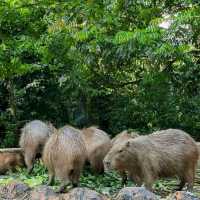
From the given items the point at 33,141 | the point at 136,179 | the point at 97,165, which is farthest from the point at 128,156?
the point at 33,141

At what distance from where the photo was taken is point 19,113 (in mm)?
14344

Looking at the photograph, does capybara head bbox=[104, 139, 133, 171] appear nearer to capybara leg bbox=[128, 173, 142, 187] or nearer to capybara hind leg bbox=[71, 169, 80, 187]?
capybara leg bbox=[128, 173, 142, 187]

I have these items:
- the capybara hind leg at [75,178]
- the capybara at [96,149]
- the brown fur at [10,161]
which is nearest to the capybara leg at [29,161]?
the brown fur at [10,161]

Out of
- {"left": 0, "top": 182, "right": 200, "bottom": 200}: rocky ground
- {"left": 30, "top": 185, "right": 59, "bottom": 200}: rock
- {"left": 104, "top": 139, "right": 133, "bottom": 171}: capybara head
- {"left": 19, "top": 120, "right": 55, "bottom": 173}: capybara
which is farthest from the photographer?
{"left": 19, "top": 120, "right": 55, "bottom": 173}: capybara

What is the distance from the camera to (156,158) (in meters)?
8.82

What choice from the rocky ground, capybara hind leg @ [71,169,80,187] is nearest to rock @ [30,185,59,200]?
the rocky ground

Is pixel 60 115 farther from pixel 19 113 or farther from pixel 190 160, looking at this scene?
pixel 190 160

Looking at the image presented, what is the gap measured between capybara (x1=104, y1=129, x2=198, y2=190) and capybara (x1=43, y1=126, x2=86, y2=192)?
1.52ft

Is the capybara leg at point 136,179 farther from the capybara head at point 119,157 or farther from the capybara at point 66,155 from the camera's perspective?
the capybara at point 66,155

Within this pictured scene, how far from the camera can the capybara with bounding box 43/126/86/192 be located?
8.27m

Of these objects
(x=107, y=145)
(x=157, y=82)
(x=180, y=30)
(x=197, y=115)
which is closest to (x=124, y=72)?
(x=157, y=82)

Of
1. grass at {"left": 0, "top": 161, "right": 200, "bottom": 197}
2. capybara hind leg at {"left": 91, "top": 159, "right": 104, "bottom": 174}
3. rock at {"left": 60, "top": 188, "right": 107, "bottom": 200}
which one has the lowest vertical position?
grass at {"left": 0, "top": 161, "right": 200, "bottom": 197}

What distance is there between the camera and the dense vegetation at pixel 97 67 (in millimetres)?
11969

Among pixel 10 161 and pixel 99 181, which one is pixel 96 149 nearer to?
pixel 99 181
